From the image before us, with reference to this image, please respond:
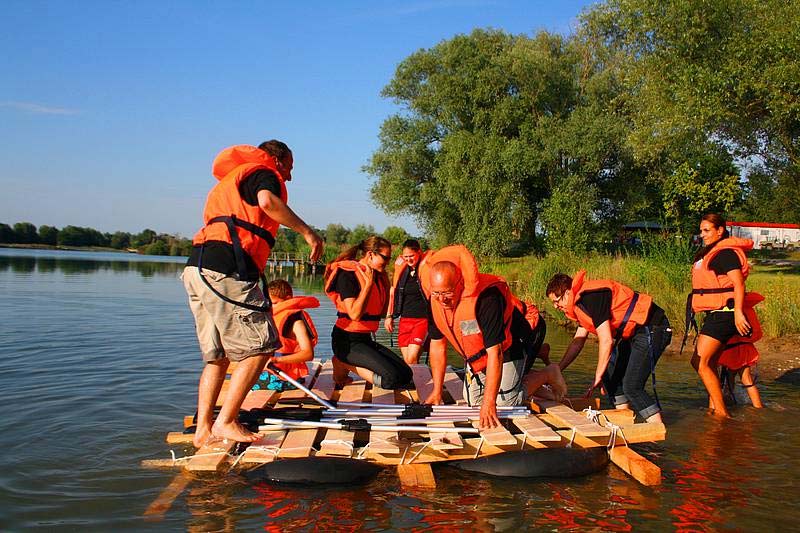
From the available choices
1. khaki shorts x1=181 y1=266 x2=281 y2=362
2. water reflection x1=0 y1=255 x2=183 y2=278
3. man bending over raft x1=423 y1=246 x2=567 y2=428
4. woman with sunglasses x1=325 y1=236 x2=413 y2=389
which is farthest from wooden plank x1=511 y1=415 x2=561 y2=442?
water reflection x1=0 y1=255 x2=183 y2=278

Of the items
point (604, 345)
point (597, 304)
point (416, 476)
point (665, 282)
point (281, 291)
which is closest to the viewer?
point (416, 476)

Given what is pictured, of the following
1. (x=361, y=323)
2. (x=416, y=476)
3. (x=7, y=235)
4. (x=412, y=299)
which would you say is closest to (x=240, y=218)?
(x=416, y=476)

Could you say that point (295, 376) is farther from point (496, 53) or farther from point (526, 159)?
point (496, 53)

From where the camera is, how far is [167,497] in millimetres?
5266

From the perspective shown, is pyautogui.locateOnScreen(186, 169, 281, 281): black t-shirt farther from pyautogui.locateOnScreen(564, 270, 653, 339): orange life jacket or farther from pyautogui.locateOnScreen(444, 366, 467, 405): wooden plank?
pyautogui.locateOnScreen(564, 270, 653, 339): orange life jacket

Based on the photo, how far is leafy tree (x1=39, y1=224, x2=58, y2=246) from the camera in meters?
146

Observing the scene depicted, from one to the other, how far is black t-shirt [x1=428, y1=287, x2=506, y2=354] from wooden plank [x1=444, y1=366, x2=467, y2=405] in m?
1.71

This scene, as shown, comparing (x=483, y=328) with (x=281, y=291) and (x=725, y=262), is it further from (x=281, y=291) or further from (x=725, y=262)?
(x=725, y=262)

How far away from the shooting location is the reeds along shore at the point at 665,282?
1324 cm

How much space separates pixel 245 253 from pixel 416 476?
2.37 m

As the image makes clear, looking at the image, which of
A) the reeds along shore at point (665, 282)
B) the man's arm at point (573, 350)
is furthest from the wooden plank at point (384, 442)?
the reeds along shore at point (665, 282)

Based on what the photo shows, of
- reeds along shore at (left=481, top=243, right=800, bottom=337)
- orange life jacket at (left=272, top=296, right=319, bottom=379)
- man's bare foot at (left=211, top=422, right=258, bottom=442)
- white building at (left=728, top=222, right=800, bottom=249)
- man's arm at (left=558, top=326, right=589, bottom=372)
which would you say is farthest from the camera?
white building at (left=728, top=222, right=800, bottom=249)

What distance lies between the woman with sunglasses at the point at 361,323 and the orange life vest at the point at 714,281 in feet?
12.5

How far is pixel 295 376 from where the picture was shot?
790 centimetres
